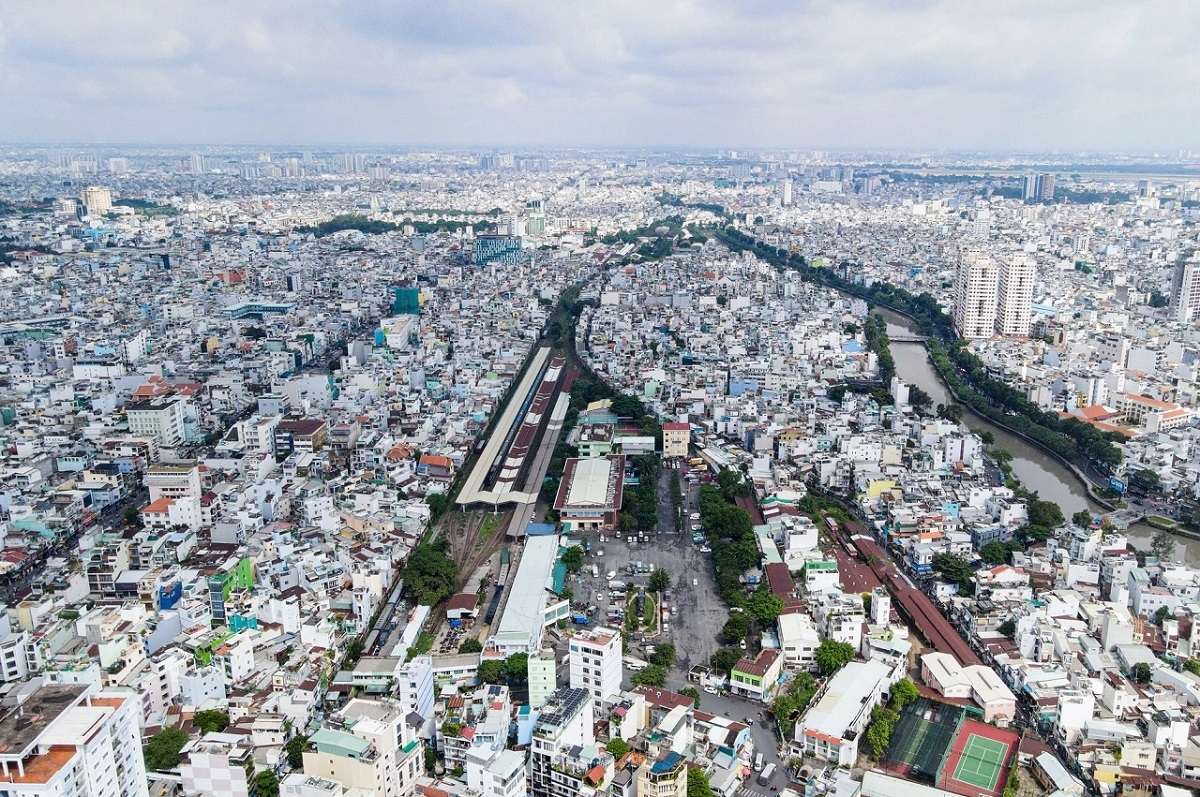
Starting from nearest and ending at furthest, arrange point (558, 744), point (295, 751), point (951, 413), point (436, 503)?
point (558, 744) → point (295, 751) → point (436, 503) → point (951, 413)

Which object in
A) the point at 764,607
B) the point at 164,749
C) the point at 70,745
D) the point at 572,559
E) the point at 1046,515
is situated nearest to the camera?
the point at 70,745

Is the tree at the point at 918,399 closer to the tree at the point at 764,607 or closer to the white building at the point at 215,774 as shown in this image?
the tree at the point at 764,607

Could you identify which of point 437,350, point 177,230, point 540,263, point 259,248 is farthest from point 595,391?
point 177,230

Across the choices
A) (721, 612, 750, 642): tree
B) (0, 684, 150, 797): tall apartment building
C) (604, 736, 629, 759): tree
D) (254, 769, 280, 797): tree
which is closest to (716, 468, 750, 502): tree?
(721, 612, 750, 642): tree

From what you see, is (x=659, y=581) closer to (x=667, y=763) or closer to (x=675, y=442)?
(x=667, y=763)

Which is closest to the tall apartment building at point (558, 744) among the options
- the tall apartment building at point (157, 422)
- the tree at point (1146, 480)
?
Result: the tree at point (1146, 480)

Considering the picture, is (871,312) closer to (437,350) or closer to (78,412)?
(437,350)

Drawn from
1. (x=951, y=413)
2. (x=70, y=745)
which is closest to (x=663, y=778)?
(x=70, y=745)
